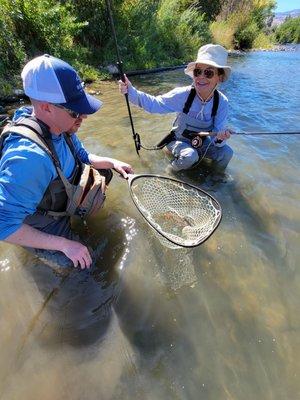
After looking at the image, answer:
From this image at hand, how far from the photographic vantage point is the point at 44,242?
7.80 ft

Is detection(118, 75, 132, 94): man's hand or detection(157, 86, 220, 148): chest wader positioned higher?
detection(118, 75, 132, 94): man's hand

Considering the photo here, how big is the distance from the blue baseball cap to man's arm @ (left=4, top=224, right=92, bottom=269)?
3.00 ft

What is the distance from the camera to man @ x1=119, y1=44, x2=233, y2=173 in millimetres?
4410

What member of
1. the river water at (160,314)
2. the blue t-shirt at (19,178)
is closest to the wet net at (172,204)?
the river water at (160,314)

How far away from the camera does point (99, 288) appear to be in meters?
3.21

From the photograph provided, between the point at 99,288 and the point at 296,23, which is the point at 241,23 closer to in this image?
the point at 99,288

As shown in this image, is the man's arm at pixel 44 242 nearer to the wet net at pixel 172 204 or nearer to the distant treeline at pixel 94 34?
the wet net at pixel 172 204

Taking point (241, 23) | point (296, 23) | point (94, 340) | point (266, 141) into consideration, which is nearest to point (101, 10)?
point (266, 141)

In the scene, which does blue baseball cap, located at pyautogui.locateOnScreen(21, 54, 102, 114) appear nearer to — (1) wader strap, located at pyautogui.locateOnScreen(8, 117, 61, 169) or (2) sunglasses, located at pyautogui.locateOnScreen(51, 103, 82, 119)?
(2) sunglasses, located at pyautogui.locateOnScreen(51, 103, 82, 119)

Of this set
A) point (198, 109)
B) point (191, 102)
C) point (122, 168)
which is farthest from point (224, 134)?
point (122, 168)

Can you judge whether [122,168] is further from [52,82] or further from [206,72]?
[206,72]

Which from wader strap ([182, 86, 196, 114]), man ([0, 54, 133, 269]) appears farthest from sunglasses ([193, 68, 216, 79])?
man ([0, 54, 133, 269])

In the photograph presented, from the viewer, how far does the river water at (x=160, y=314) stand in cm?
247

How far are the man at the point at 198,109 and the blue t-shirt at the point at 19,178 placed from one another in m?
2.46
